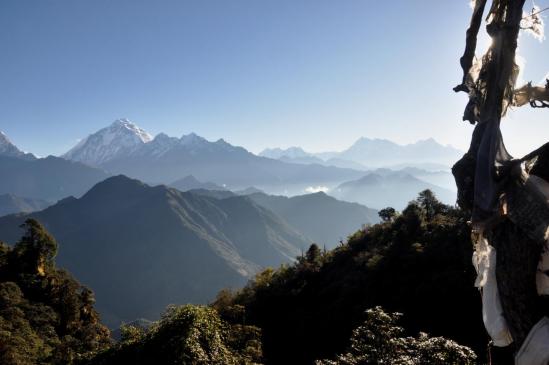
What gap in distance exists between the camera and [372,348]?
9375 millimetres

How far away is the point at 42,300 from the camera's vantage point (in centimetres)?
4625

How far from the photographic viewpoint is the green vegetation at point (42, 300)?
35000 mm

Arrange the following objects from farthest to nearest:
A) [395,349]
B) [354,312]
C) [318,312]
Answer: [318,312]
[354,312]
[395,349]

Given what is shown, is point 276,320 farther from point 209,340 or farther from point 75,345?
point 209,340

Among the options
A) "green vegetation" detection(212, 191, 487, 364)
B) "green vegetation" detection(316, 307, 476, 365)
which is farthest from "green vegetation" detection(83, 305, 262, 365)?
"green vegetation" detection(212, 191, 487, 364)

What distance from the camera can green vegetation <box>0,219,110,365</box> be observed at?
3500 centimetres

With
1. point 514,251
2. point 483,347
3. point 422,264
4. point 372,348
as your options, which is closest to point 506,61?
point 514,251

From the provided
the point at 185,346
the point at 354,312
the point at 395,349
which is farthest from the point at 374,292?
the point at 395,349

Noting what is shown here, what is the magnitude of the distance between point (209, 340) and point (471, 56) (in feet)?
39.3

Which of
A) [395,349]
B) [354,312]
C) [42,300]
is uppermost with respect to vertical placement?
[395,349]

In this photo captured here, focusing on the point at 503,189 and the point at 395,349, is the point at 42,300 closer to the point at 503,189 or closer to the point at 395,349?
the point at 395,349

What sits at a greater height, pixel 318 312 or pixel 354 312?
pixel 354 312

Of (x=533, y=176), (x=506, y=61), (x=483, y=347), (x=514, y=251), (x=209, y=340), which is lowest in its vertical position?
(x=483, y=347)

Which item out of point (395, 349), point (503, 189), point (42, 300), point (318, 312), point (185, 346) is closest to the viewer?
point (503, 189)
